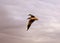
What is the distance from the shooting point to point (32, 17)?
62.0ft

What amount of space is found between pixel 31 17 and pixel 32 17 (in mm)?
197

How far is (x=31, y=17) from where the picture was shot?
18859 mm
